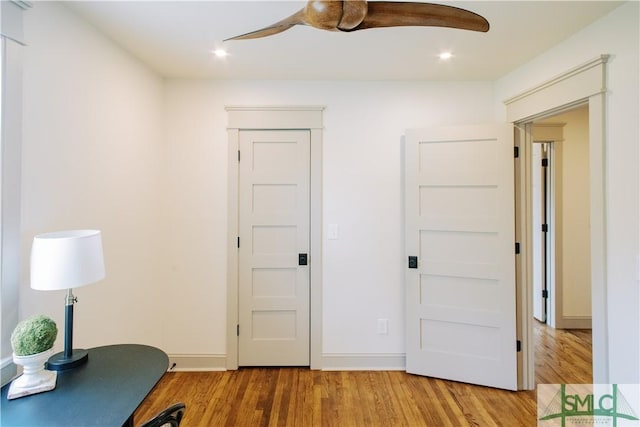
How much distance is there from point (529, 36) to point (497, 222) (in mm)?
1284

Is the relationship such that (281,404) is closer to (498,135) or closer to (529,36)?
(498,135)

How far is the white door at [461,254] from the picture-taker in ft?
7.62

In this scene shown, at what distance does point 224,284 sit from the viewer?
8.65 ft

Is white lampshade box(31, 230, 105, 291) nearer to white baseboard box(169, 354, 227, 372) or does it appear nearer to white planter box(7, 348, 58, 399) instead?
white planter box(7, 348, 58, 399)

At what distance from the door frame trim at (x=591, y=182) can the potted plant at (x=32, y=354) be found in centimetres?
271

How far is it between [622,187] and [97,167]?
303 cm

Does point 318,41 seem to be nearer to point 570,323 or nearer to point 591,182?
point 591,182

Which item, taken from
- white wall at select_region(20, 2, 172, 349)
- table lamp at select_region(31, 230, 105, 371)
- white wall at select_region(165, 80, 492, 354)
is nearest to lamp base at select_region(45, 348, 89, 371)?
table lamp at select_region(31, 230, 105, 371)

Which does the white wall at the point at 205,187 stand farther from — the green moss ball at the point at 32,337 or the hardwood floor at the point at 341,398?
the green moss ball at the point at 32,337

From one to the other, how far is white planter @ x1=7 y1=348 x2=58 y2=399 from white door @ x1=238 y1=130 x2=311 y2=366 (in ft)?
4.90

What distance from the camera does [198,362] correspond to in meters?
2.62

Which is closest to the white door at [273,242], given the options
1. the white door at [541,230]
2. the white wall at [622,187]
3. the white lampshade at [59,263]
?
the white lampshade at [59,263]

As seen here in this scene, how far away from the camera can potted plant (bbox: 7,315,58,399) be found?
115cm

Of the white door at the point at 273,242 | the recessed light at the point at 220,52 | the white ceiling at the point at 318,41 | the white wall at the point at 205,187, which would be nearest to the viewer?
the white ceiling at the point at 318,41
